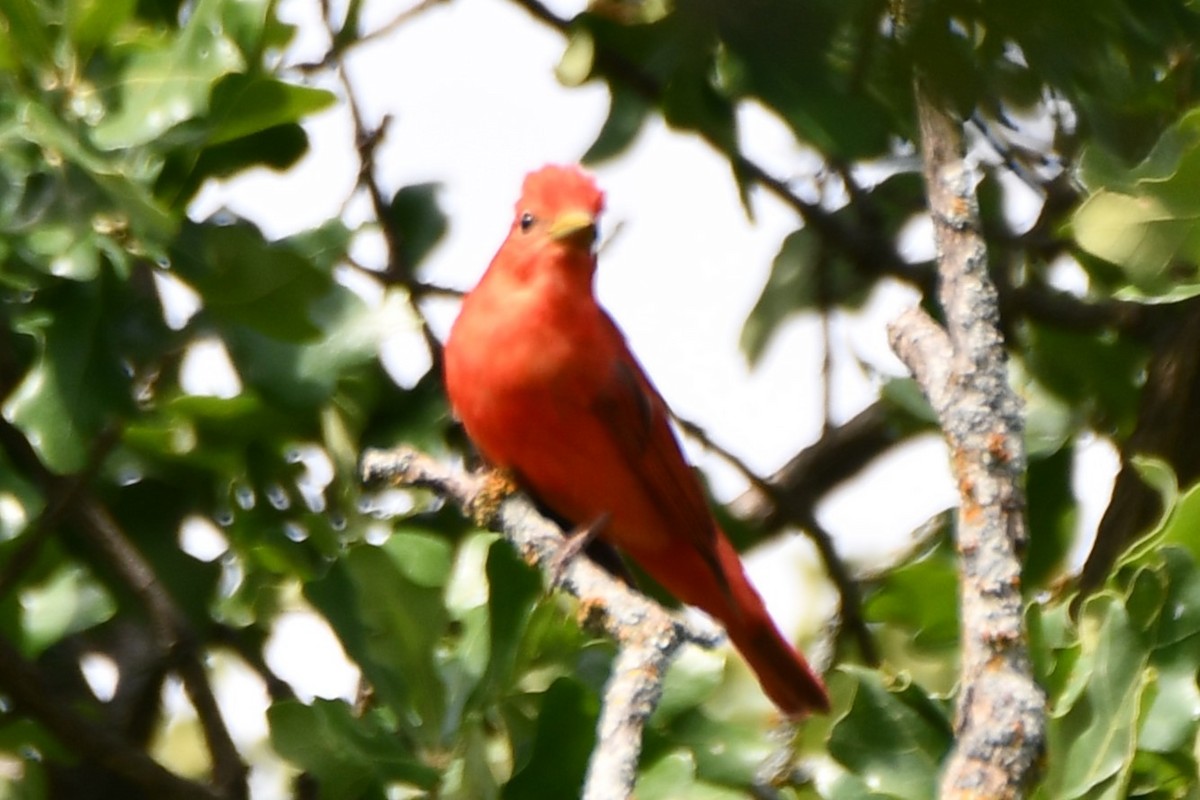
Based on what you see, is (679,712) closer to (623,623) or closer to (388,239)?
(623,623)

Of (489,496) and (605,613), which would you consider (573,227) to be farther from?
(605,613)

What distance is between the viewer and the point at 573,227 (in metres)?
4.48

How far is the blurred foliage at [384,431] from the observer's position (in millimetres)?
2693

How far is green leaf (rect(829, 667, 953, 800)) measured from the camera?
2795 mm

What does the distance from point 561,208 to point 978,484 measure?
2.09 metres

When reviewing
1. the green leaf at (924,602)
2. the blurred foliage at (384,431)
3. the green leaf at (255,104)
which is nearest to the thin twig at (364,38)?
the blurred foliage at (384,431)

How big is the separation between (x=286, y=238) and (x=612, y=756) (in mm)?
1445

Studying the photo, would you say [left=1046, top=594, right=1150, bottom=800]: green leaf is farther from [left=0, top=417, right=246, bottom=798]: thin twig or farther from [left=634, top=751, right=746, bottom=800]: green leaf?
[left=0, top=417, right=246, bottom=798]: thin twig

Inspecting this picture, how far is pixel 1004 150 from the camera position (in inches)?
65.1

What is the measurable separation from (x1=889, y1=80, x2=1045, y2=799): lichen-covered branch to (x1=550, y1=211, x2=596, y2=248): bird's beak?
177 cm

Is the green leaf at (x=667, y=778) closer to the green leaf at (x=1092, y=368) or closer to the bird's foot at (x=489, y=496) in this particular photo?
the bird's foot at (x=489, y=496)

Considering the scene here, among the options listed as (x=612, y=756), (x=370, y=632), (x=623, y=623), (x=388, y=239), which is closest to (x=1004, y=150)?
(x=612, y=756)

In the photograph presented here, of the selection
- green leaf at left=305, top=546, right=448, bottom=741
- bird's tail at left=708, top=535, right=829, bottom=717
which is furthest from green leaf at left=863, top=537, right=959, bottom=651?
bird's tail at left=708, top=535, right=829, bottom=717

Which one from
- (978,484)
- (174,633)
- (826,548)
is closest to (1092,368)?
(826,548)
